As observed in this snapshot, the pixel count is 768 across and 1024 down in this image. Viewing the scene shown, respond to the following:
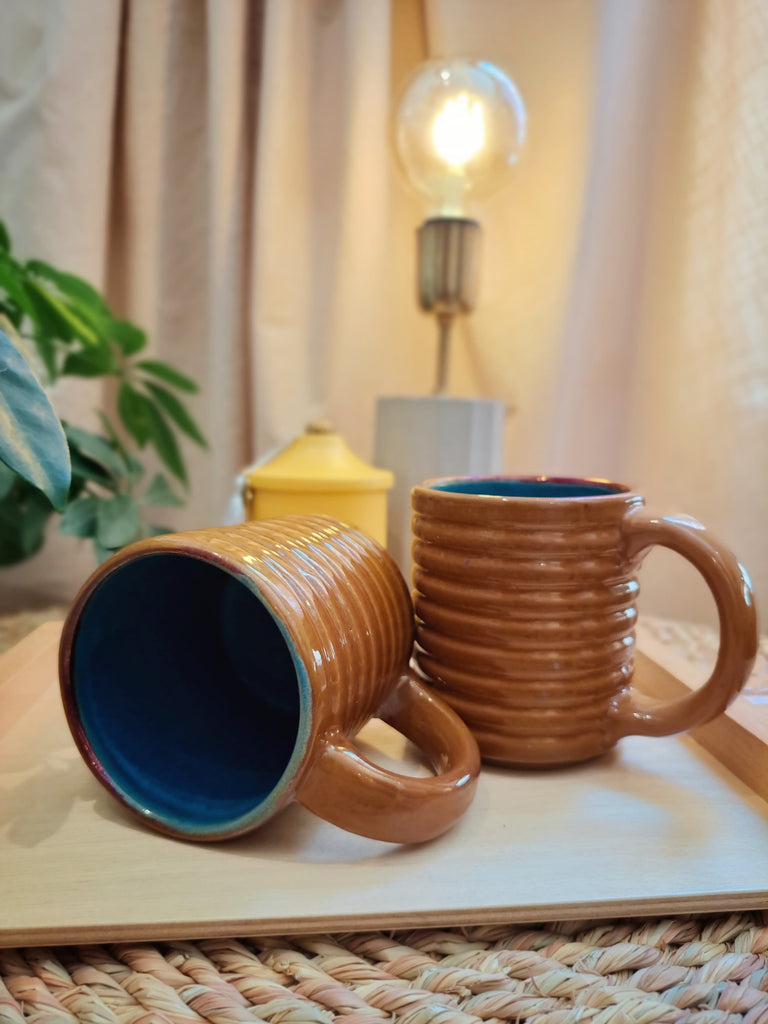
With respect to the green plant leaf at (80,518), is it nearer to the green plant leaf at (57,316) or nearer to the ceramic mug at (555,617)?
the green plant leaf at (57,316)

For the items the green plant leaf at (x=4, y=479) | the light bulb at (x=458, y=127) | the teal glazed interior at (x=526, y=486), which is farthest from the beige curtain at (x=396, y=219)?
the teal glazed interior at (x=526, y=486)

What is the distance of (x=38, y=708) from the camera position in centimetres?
43

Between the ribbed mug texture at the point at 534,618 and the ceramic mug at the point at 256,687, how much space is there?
2cm

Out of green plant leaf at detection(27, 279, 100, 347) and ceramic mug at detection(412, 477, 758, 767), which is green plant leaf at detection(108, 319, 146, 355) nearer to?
green plant leaf at detection(27, 279, 100, 347)

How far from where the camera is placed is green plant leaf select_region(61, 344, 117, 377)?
73 centimetres

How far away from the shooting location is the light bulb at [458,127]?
760 mm

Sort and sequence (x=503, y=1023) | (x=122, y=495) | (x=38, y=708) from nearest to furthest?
(x=503, y=1023) → (x=38, y=708) → (x=122, y=495)

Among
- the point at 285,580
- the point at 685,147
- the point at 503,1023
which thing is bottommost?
the point at 503,1023

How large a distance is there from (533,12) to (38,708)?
89cm

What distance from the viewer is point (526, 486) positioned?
44 centimetres

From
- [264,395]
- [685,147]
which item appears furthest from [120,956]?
[685,147]

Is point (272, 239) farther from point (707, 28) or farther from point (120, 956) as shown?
point (120, 956)

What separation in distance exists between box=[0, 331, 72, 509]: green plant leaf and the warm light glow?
1.96ft

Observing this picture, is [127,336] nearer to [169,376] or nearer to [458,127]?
[169,376]
